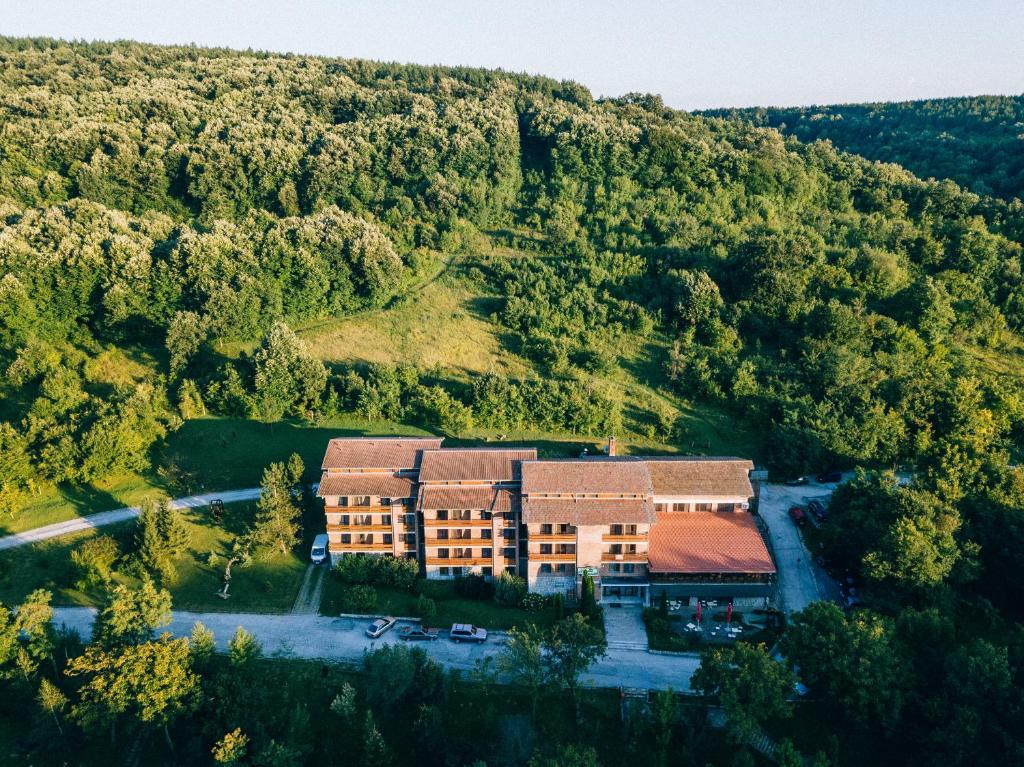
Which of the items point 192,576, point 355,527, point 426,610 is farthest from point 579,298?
point 192,576

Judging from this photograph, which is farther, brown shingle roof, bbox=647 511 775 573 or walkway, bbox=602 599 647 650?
brown shingle roof, bbox=647 511 775 573

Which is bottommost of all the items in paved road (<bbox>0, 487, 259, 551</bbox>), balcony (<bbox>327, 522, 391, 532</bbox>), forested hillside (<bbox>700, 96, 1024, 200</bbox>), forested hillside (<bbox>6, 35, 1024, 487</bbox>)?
paved road (<bbox>0, 487, 259, 551</bbox>)

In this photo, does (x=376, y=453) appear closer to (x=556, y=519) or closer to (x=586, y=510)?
(x=556, y=519)

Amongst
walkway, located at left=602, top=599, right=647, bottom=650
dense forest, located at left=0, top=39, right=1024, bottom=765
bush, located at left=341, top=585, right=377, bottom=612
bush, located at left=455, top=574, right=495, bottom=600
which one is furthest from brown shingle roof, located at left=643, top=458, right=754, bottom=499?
bush, located at left=341, top=585, right=377, bottom=612

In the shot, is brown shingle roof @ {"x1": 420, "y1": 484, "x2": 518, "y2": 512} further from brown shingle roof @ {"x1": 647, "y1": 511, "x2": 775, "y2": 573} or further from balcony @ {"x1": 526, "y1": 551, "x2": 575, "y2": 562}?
brown shingle roof @ {"x1": 647, "y1": 511, "x2": 775, "y2": 573}

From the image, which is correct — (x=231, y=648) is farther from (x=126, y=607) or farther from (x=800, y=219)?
(x=800, y=219)

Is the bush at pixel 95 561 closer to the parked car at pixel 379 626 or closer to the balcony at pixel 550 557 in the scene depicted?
the parked car at pixel 379 626

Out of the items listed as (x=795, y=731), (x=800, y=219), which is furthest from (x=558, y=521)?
(x=800, y=219)
